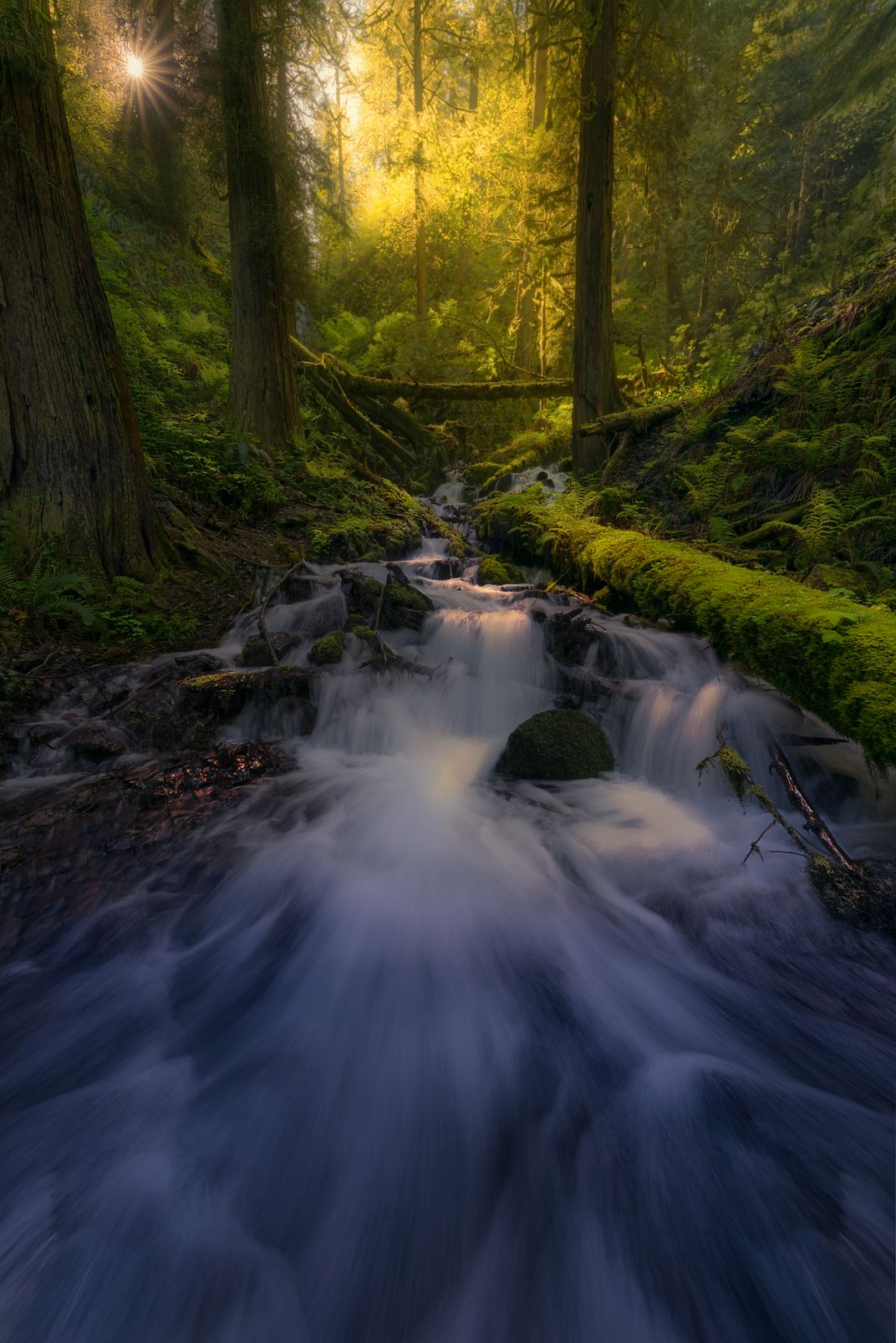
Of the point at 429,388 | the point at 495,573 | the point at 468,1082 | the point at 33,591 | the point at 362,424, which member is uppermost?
the point at 429,388

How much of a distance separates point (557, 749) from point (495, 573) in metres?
3.84

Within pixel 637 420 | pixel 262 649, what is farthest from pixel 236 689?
pixel 637 420

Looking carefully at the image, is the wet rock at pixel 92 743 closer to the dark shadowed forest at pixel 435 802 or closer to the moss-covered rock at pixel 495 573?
the dark shadowed forest at pixel 435 802

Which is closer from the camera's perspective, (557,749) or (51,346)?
(557,749)

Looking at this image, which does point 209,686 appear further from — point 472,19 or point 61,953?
point 472,19

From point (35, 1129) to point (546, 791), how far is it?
3.20 metres

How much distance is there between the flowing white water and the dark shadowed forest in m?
0.01

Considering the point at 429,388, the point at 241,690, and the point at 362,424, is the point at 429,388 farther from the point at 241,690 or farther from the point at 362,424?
the point at 241,690

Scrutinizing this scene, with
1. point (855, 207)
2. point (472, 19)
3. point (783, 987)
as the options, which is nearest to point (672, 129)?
point (855, 207)

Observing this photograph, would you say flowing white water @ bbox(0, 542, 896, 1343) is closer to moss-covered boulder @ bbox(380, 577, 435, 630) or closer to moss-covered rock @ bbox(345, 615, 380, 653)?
moss-covered rock @ bbox(345, 615, 380, 653)

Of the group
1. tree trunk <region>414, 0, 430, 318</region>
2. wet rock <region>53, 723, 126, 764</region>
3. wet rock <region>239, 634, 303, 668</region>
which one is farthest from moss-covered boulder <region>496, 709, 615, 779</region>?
tree trunk <region>414, 0, 430, 318</region>

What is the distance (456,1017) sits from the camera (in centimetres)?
250

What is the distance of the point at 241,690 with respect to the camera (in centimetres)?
453

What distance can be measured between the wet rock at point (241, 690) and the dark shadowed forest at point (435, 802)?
0.08 feet
